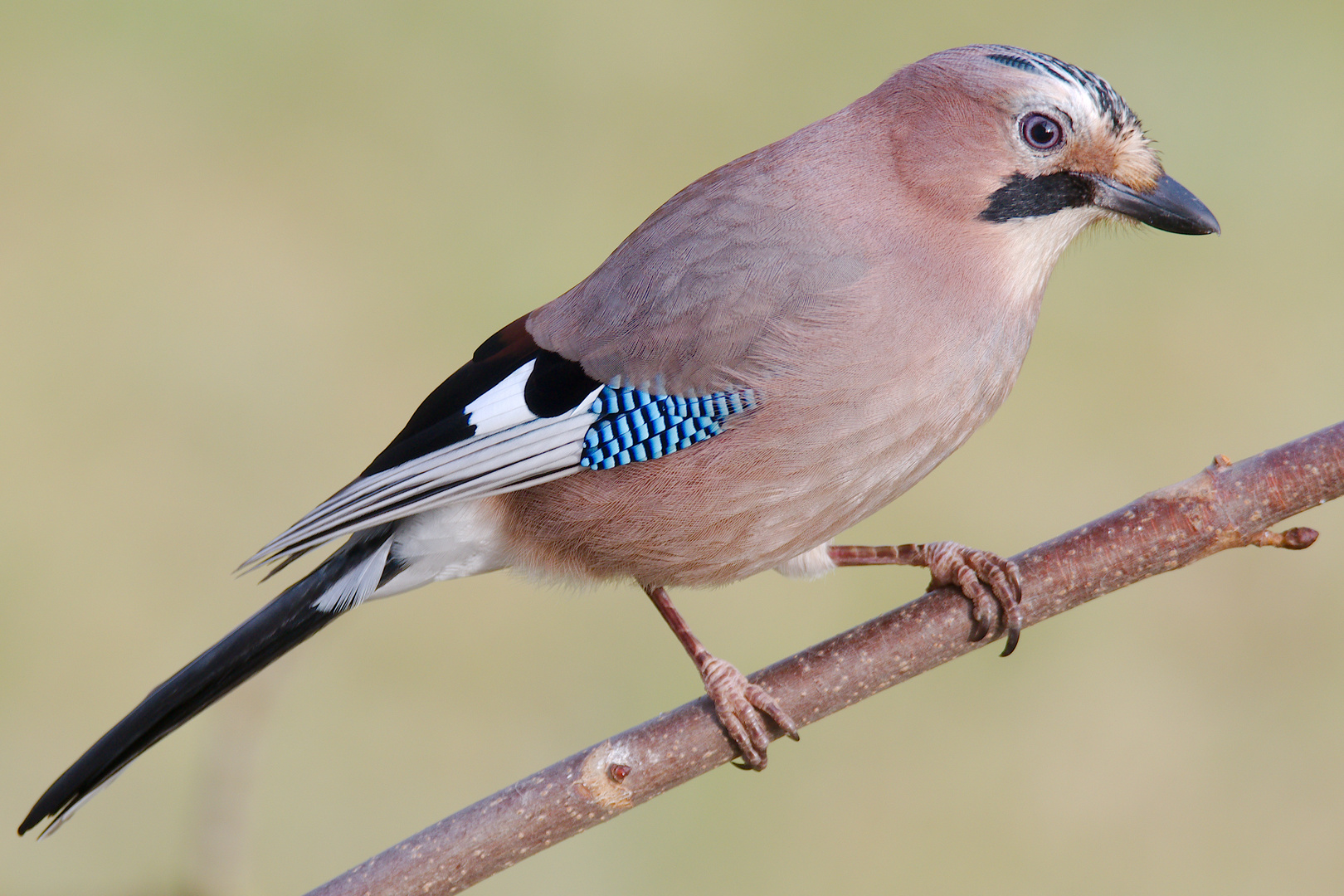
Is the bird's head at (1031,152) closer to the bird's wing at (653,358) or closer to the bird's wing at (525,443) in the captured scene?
the bird's wing at (653,358)

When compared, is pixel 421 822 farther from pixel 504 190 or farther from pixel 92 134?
pixel 92 134

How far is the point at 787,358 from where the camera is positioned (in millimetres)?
2111

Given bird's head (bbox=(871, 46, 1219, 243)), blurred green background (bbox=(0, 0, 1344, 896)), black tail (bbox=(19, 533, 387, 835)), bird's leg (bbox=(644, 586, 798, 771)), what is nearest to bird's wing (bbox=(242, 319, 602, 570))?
black tail (bbox=(19, 533, 387, 835))

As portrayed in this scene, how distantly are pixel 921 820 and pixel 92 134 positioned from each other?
13.4ft

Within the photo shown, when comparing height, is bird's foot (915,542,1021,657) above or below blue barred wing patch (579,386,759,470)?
below

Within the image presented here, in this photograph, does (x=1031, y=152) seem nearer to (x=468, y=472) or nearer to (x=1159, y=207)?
(x=1159, y=207)

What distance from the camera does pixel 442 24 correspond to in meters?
5.62

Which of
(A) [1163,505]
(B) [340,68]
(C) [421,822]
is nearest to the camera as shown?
(A) [1163,505]

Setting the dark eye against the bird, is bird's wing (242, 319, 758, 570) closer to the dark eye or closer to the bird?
the bird

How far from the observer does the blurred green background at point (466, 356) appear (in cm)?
404

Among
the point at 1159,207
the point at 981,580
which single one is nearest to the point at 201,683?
the point at 981,580

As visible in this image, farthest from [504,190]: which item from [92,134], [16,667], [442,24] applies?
[16,667]

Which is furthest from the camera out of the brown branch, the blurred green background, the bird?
the blurred green background

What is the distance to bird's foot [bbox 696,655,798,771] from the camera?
2.14 metres
